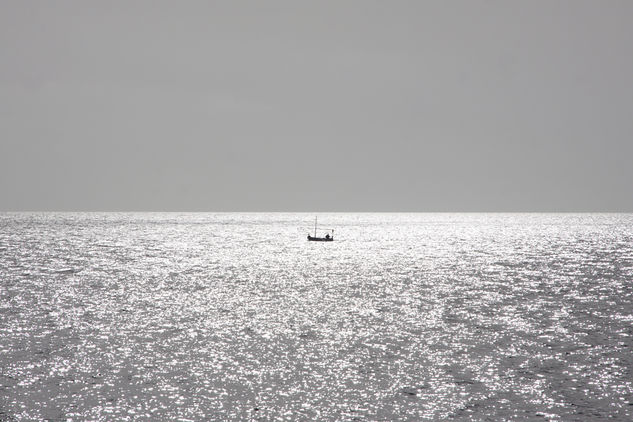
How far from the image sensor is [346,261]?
12925 cm

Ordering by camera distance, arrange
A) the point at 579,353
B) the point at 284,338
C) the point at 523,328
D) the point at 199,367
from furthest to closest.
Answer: the point at 523,328
the point at 284,338
the point at 579,353
the point at 199,367

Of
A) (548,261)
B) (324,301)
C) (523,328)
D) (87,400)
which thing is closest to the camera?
(87,400)

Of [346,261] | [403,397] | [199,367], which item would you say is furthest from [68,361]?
[346,261]

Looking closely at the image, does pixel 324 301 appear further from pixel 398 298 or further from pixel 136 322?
pixel 136 322

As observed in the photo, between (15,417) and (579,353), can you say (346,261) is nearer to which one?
(579,353)

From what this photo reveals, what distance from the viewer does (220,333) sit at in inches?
2002

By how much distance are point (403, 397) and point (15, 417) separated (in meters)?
19.5

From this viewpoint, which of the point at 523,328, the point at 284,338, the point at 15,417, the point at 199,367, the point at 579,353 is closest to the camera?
the point at 15,417

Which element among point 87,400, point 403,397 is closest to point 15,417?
point 87,400

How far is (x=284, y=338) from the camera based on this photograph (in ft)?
160

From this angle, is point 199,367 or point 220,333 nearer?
point 199,367

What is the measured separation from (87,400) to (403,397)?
16716mm

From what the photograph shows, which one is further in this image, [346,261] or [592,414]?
[346,261]

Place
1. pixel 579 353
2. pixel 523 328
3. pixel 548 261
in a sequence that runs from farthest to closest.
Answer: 1. pixel 548 261
2. pixel 523 328
3. pixel 579 353
